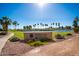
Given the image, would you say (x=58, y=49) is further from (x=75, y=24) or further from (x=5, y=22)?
(x=5, y=22)

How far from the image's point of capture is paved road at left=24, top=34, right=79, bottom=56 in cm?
696

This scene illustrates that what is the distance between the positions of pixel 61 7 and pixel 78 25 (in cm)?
32

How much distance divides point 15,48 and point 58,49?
0.55m

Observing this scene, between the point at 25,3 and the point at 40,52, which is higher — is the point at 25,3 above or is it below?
above

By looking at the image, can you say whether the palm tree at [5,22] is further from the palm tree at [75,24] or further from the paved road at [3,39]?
the palm tree at [75,24]

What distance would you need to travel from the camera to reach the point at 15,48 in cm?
699

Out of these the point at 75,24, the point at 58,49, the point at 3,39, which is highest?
the point at 75,24

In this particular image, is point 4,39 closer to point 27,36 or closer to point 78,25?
point 27,36

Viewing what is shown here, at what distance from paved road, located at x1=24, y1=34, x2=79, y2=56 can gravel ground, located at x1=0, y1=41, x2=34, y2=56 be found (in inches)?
2.8

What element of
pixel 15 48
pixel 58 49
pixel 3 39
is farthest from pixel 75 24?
pixel 3 39

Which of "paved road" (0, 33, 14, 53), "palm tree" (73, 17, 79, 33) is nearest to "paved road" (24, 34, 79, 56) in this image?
"palm tree" (73, 17, 79, 33)

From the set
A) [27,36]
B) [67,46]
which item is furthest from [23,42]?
[67,46]

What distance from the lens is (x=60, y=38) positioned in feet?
23.1

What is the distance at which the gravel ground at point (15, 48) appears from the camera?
6.97 m
